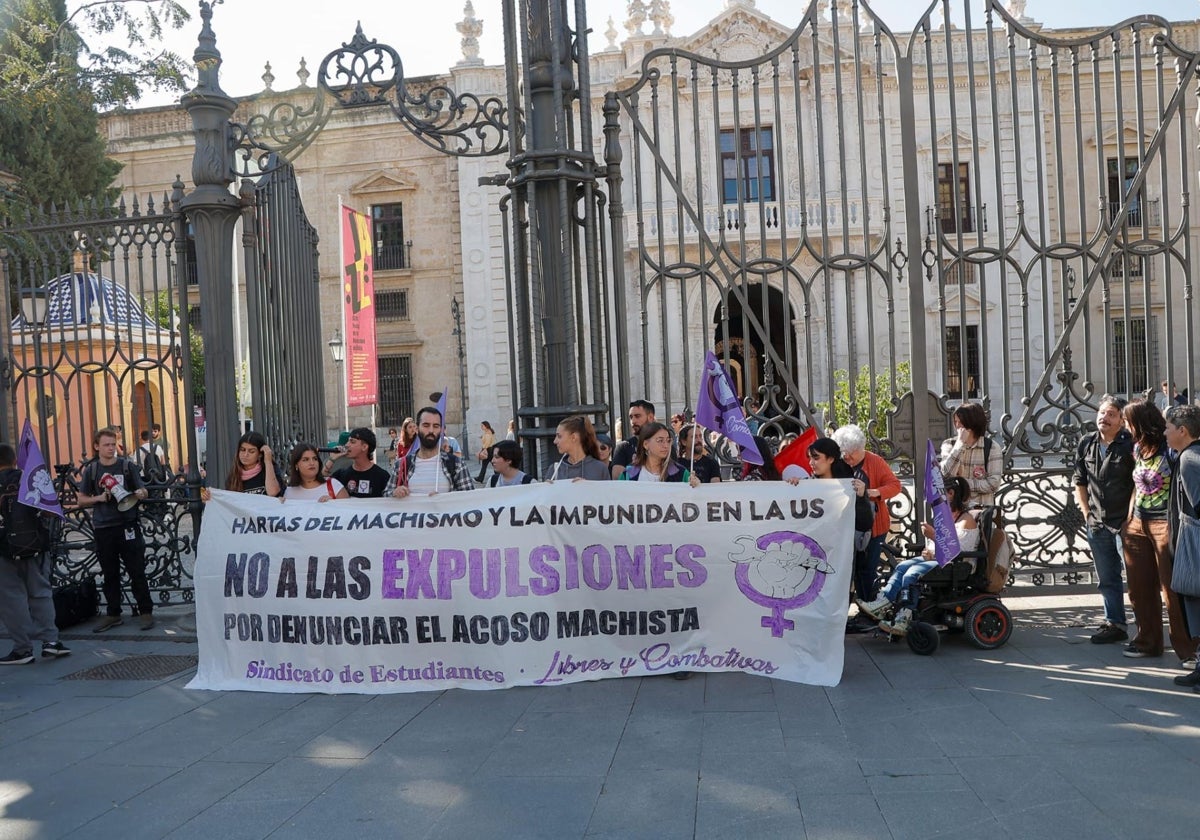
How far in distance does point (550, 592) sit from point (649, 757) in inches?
72.0

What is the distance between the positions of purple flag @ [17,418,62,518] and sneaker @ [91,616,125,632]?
1315 mm

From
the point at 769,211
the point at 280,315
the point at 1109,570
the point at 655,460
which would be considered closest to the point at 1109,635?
the point at 1109,570

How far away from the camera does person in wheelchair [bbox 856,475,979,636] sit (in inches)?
282

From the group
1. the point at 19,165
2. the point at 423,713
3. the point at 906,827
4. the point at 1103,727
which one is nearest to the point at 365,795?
the point at 423,713

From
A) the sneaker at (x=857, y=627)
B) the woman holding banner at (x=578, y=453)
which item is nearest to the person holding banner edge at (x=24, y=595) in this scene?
the woman holding banner at (x=578, y=453)

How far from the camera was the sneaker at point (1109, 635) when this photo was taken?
7164mm

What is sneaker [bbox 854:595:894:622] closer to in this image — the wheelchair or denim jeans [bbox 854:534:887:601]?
the wheelchair

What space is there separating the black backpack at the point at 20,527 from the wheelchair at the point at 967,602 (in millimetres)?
6517

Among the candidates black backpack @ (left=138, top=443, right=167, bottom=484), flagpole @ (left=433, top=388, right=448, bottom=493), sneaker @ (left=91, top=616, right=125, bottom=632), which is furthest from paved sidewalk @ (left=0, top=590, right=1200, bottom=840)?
black backpack @ (left=138, top=443, right=167, bottom=484)

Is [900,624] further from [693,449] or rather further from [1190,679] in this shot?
[693,449]

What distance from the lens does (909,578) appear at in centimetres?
718

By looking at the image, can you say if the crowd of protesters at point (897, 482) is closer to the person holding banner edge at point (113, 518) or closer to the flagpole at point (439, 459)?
the flagpole at point (439, 459)

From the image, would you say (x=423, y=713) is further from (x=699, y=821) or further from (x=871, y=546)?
(x=871, y=546)

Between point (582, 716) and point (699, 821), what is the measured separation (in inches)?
66.2
